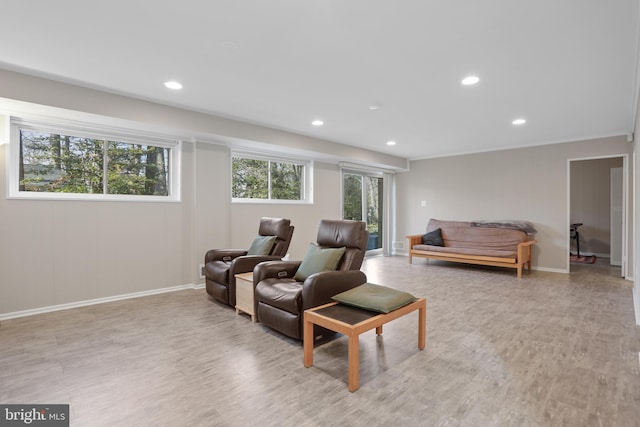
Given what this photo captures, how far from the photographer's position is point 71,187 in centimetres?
376

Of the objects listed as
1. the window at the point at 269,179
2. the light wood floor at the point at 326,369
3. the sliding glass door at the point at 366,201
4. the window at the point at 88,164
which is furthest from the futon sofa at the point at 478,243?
the window at the point at 88,164

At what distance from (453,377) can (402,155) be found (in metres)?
5.89

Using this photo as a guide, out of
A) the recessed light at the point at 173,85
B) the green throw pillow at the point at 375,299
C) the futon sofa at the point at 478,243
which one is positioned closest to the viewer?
the green throw pillow at the point at 375,299

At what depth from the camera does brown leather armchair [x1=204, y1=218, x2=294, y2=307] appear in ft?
11.6

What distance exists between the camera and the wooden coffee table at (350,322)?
1.99 metres

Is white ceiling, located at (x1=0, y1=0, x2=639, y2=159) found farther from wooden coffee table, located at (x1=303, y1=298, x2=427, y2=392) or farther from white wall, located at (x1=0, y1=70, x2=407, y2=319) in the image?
wooden coffee table, located at (x1=303, y1=298, x2=427, y2=392)

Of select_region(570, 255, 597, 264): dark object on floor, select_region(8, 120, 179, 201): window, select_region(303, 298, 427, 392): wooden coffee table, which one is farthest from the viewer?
select_region(570, 255, 597, 264): dark object on floor

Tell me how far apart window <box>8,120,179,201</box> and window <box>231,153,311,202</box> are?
102 centimetres

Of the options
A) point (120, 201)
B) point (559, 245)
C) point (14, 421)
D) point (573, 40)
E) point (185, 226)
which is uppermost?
point (573, 40)

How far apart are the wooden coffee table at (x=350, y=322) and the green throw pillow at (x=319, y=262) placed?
521 millimetres

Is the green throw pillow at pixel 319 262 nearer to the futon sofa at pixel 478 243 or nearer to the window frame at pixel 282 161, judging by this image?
the window frame at pixel 282 161

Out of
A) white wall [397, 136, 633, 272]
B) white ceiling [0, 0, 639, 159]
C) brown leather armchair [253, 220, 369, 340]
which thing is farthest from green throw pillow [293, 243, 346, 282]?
white wall [397, 136, 633, 272]

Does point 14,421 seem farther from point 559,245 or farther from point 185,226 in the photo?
point 559,245

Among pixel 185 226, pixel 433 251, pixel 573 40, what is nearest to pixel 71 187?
pixel 185 226
